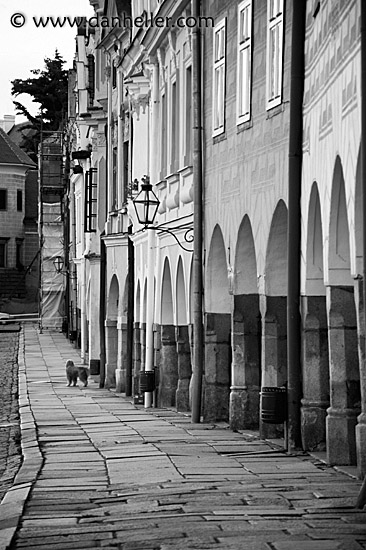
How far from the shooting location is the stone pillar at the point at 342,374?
13859mm

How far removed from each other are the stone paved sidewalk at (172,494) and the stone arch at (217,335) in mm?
670

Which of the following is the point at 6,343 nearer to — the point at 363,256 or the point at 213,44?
the point at 213,44

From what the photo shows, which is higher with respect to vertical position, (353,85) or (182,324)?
(353,85)

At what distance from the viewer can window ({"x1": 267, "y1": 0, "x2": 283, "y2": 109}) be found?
16.8 metres

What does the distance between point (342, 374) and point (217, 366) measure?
7.29 m

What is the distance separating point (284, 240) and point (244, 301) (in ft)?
7.41

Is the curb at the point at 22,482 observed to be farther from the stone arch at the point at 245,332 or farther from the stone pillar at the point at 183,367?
the stone arch at the point at 245,332

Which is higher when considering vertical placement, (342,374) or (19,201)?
(19,201)

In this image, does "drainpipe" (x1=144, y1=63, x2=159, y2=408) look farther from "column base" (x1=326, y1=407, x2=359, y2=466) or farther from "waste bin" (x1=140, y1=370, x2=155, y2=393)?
"column base" (x1=326, y1=407, x2=359, y2=466)

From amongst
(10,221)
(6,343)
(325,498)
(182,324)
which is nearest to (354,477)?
(325,498)

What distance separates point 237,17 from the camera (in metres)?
19.5

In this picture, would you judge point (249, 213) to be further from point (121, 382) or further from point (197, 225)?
point (121, 382)

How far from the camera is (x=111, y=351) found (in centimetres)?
3519

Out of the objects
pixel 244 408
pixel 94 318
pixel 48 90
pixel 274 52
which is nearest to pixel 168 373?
pixel 244 408
